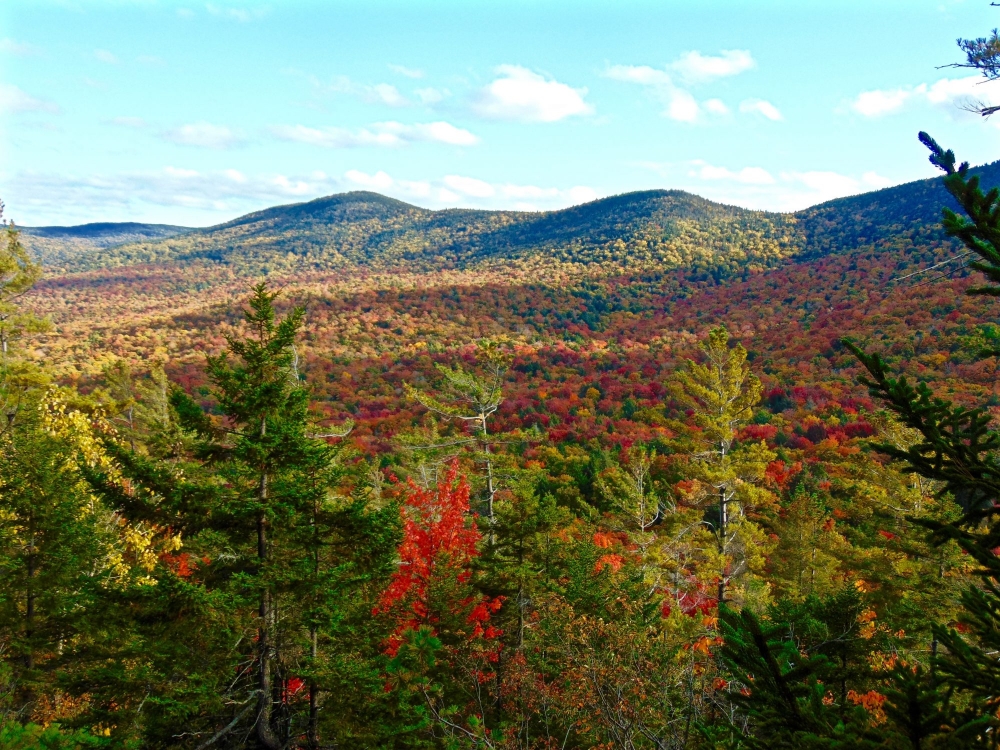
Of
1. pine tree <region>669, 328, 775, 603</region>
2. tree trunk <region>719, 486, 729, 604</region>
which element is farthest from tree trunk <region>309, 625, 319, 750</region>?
tree trunk <region>719, 486, 729, 604</region>

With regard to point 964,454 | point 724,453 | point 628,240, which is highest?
point 628,240

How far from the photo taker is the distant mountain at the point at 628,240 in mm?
111062

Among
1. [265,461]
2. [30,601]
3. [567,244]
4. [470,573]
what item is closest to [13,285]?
[30,601]

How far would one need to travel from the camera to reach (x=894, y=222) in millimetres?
104062

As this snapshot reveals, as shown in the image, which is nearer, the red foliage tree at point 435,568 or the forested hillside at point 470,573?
the forested hillside at point 470,573

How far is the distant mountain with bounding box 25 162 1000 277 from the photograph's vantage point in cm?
11106

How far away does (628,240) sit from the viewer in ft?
485

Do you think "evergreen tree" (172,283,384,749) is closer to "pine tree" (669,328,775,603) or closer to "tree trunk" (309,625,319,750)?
"tree trunk" (309,625,319,750)

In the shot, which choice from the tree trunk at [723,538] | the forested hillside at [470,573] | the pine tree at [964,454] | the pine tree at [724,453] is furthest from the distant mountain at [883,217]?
the pine tree at [964,454]

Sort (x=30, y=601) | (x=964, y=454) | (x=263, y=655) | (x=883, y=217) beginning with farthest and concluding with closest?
Result: (x=883, y=217), (x=30, y=601), (x=263, y=655), (x=964, y=454)

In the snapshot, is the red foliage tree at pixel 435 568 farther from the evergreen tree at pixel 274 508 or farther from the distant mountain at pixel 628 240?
the distant mountain at pixel 628 240

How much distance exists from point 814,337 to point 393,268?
396 ft

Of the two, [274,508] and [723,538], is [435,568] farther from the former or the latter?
[723,538]

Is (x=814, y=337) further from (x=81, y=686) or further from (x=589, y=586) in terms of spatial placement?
(x=81, y=686)
